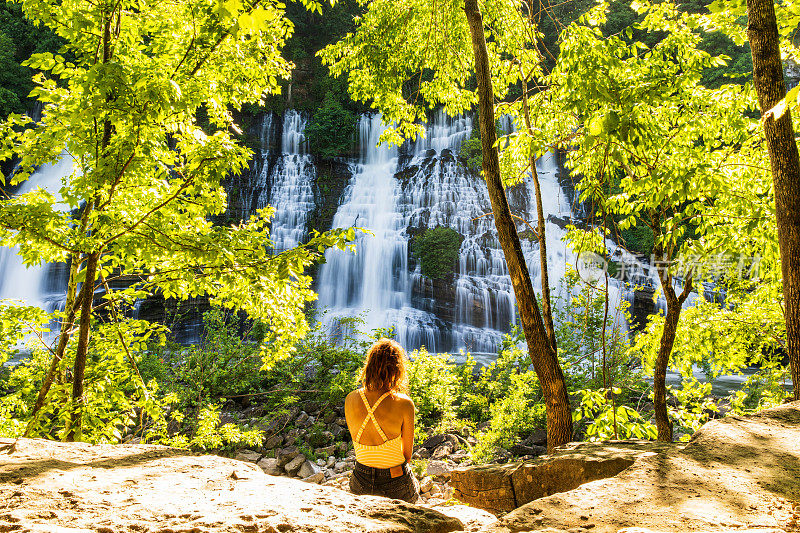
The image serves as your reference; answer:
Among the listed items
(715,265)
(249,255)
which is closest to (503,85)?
(715,265)

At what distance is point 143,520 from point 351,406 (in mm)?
1415

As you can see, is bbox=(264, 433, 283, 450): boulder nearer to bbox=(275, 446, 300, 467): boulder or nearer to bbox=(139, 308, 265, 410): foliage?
bbox=(275, 446, 300, 467): boulder

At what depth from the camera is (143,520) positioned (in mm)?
1666

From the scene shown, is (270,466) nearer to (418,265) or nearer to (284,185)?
(418,265)

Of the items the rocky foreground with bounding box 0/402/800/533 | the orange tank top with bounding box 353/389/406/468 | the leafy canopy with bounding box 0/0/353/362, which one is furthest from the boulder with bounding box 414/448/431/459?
the rocky foreground with bounding box 0/402/800/533

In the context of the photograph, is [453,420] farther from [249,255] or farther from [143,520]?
[143,520]

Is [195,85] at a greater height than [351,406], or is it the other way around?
[195,85]

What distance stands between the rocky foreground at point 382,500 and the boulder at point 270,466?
518 cm

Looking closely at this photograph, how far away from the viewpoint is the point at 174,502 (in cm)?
185

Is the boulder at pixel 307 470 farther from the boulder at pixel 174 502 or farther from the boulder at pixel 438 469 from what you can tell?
the boulder at pixel 174 502

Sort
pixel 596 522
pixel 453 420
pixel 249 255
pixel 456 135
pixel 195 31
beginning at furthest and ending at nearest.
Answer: pixel 456 135
pixel 453 420
pixel 195 31
pixel 249 255
pixel 596 522

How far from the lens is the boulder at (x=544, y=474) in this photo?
246 cm

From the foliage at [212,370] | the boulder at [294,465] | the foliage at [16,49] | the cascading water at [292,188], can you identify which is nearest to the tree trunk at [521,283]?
the boulder at [294,465]

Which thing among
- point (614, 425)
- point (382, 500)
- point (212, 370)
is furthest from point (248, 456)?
point (382, 500)
